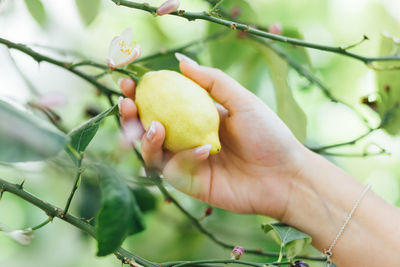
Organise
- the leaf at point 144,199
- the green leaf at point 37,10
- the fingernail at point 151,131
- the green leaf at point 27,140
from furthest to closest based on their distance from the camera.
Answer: the leaf at point 144,199, the green leaf at point 37,10, the fingernail at point 151,131, the green leaf at point 27,140

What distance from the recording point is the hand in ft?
2.31

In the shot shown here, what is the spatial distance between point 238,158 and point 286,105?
130mm

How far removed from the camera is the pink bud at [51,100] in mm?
782

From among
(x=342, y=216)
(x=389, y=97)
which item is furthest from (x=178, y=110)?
(x=389, y=97)

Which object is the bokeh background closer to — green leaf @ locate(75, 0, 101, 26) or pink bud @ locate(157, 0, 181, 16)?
green leaf @ locate(75, 0, 101, 26)

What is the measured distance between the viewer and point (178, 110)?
602 millimetres

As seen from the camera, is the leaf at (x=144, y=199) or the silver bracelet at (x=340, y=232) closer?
the silver bracelet at (x=340, y=232)

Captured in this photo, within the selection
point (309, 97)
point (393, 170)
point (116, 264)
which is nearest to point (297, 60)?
point (309, 97)

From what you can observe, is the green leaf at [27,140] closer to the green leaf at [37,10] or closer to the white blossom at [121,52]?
the white blossom at [121,52]

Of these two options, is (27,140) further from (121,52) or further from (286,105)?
(286,105)

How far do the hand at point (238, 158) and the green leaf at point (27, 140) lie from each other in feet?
0.90

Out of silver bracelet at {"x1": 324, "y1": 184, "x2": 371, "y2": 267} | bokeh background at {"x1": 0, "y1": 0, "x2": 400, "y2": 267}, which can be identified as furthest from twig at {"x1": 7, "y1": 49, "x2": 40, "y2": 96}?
silver bracelet at {"x1": 324, "y1": 184, "x2": 371, "y2": 267}

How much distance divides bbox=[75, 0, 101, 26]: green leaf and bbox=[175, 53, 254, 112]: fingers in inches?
6.4

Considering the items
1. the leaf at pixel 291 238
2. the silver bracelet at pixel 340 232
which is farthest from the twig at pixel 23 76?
the silver bracelet at pixel 340 232
